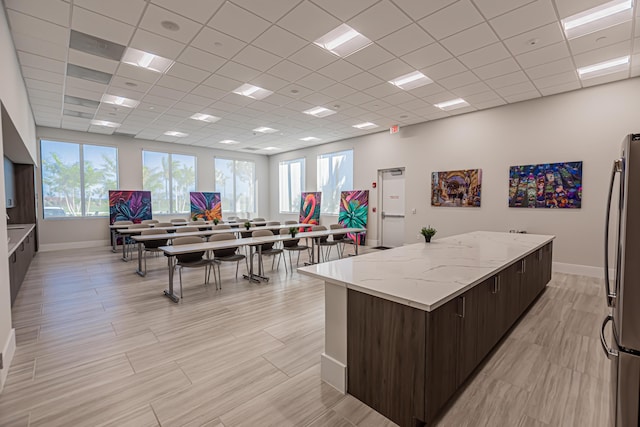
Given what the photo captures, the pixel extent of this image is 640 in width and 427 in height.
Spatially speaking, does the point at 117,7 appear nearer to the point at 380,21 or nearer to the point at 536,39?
the point at 380,21

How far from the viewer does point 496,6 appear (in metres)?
3.12

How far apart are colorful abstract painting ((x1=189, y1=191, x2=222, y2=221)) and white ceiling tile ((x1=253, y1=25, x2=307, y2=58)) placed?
26.3 feet

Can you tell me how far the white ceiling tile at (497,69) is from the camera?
4410 millimetres

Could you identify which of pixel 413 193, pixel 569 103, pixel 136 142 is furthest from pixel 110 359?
pixel 136 142

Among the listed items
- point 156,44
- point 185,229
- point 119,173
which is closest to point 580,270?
point 156,44

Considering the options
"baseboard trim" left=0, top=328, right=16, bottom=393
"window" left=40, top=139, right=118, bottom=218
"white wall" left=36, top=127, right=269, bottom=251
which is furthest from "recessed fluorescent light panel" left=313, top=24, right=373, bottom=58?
"window" left=40, top=139, right=118, bottom=218

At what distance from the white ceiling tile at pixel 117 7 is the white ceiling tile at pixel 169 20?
85 mm

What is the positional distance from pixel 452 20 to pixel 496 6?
0.43m

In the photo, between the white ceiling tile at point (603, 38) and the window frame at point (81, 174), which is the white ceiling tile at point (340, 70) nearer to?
the white ceiling tile at point (603, 38)

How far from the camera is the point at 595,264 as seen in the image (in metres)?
5.30

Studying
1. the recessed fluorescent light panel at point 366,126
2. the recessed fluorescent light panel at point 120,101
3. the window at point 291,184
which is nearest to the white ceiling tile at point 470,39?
the recessed fluorescent light panel at point 366,126

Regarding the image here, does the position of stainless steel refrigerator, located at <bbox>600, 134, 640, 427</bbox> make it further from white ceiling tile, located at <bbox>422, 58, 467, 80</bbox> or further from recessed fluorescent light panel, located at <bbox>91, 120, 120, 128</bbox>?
recessed fluorescent light panel, located at <bbox>91, 120, 120, 128</bbox>

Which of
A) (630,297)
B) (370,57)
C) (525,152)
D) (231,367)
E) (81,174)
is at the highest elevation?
(370,57)

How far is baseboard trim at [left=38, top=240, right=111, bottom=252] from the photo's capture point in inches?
329
